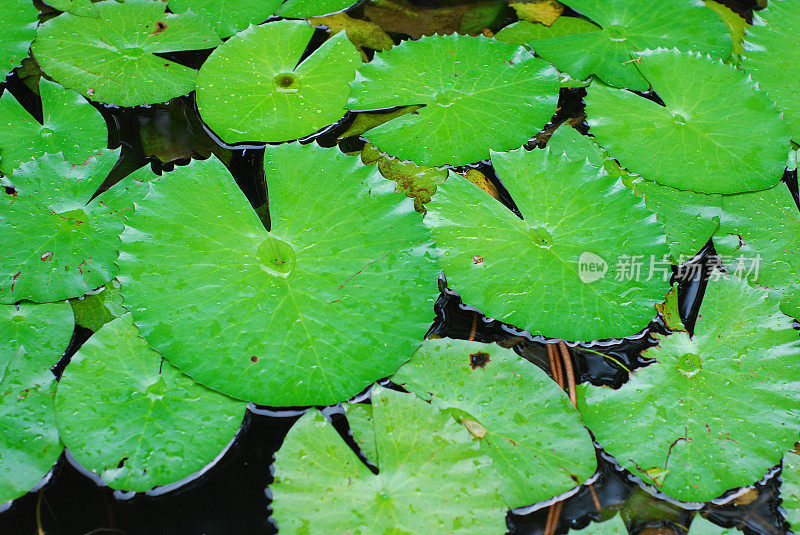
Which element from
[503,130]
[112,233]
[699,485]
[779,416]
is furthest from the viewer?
[503,130]

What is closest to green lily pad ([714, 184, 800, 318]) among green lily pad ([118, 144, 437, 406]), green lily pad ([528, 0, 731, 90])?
green lily pad ([528, 0, 731, 90])

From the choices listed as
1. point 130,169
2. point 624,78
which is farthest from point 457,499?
point 624,78

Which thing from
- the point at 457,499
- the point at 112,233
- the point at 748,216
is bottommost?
the point at 457,499

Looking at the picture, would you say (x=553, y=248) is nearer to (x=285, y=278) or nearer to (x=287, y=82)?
(x=285, y=278)

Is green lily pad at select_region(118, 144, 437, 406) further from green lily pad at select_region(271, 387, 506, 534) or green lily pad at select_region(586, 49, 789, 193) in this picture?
green lily pad at select_region(586, 49, 789, 193)

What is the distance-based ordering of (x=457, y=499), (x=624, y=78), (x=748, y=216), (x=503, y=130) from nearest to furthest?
1. (x=457, y=499)
2. (x=748, y=216)
3. (x=503, y=130)
4. (x=624, y=78)

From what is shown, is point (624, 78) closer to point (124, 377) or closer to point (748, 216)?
point (748, 216)

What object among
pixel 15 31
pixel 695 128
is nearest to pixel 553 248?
pixel 695 128
